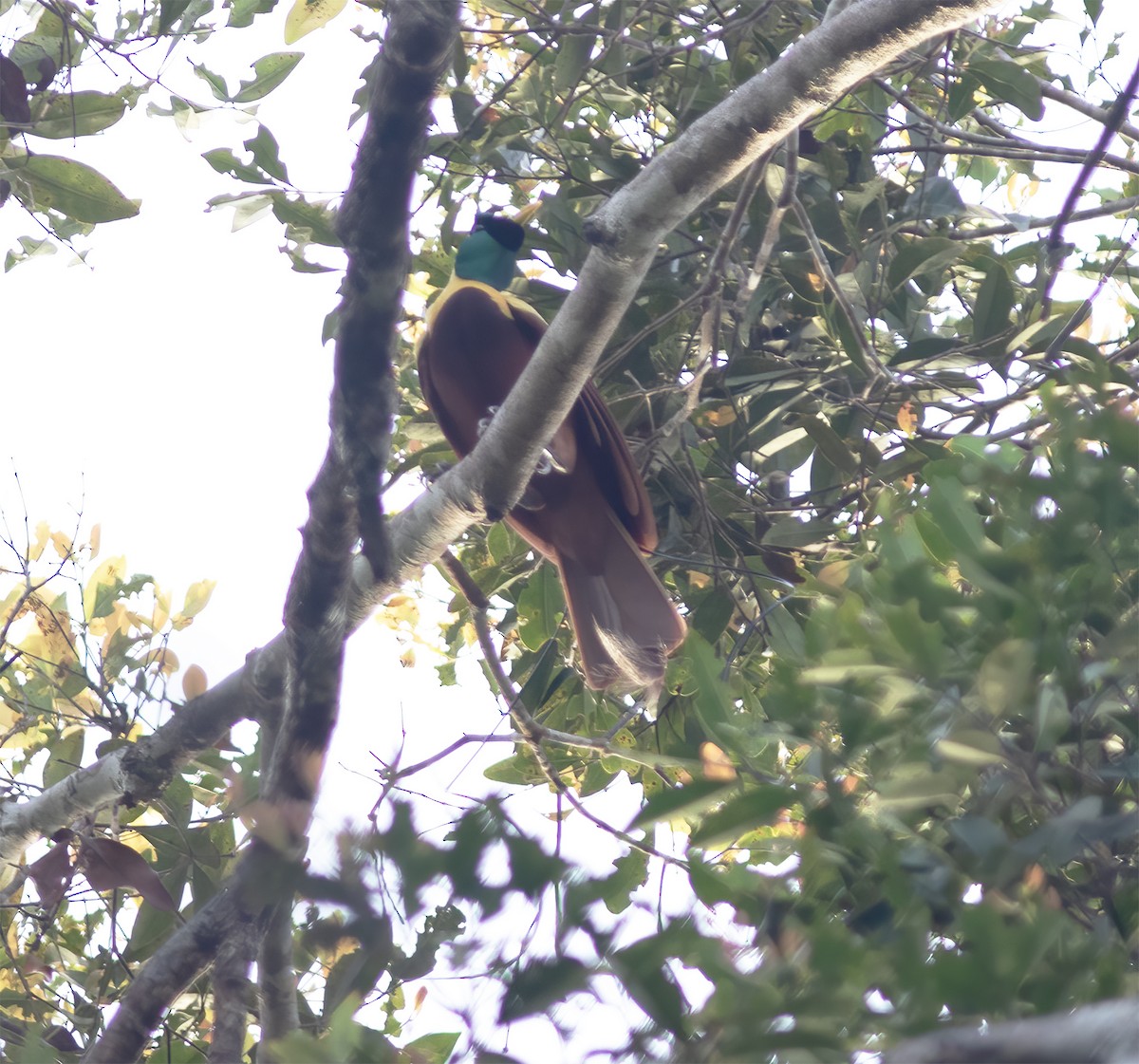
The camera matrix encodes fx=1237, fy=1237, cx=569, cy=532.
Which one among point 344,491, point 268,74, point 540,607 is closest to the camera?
point 344,491

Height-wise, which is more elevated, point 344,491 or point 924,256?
point 924,256

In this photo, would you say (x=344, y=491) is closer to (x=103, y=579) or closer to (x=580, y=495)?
(x=103, y=579)

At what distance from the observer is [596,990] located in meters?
0.72

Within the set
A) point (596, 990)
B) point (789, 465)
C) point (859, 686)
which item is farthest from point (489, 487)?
point (596, 990)

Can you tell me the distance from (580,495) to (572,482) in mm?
49

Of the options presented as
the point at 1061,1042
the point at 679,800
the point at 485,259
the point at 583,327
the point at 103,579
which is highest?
the point at 485,259

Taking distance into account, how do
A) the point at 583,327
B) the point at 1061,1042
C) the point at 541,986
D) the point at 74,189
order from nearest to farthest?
the point at 1061,1042, the point at 541,986, the point at 583,327, the point at 74,189

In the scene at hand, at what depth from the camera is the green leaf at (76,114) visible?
212 cm

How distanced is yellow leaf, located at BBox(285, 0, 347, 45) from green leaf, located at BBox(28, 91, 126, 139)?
41 centimetres

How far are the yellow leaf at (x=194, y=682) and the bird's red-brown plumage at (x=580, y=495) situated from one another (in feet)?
2.55

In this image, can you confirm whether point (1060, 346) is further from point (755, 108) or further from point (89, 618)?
→ point (89, 618)

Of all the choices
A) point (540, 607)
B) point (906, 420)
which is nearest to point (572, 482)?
point (540, 607)

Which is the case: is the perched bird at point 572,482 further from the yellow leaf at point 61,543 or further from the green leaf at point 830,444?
the yellow leaf at point 61,543

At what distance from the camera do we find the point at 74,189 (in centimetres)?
207
